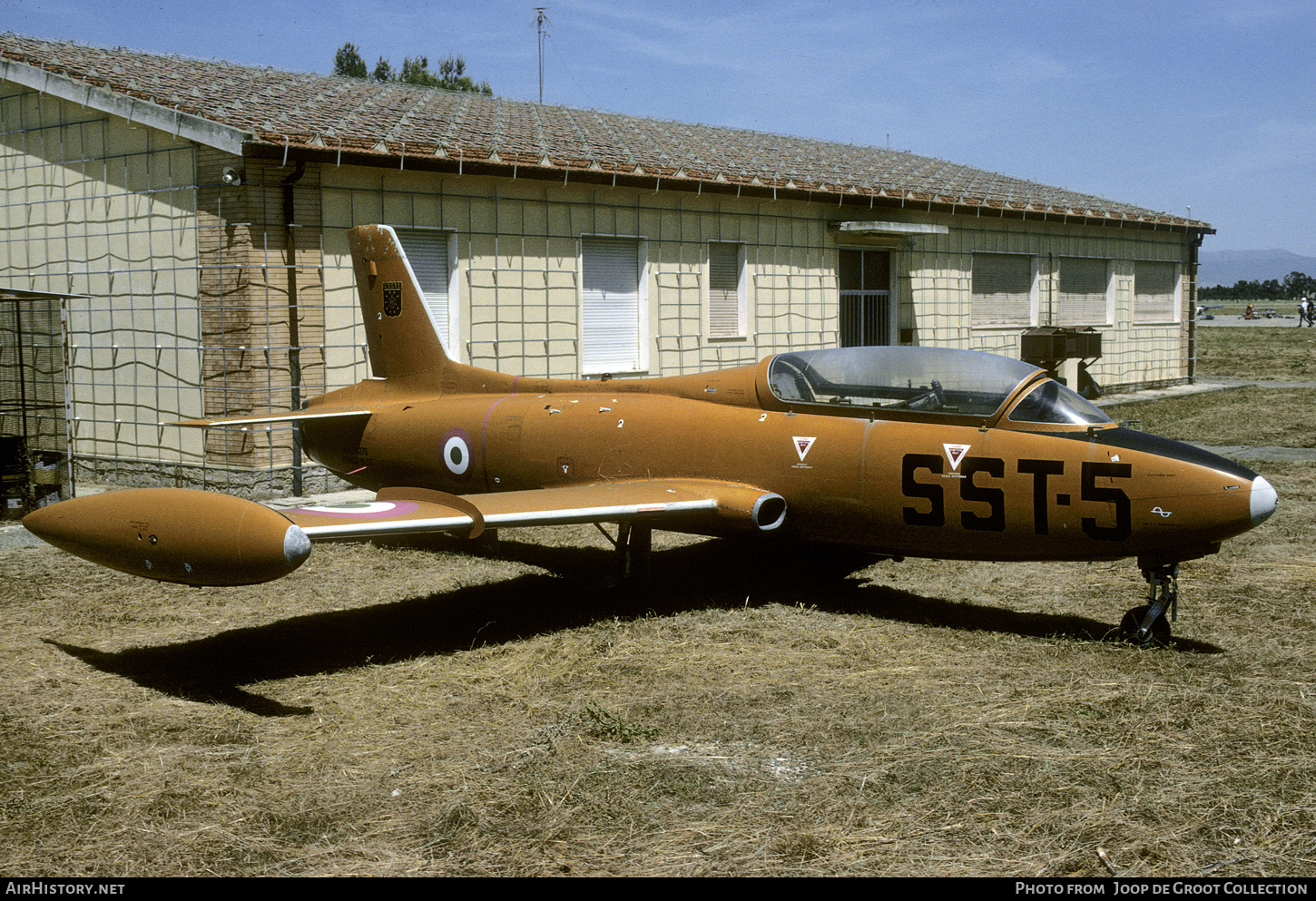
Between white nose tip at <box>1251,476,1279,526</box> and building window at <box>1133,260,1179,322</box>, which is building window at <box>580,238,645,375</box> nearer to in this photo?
white nose tip at <box>1251,476,1279,526</box>

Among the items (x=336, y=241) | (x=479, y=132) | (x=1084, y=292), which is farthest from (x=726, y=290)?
(x=1084, y=292)

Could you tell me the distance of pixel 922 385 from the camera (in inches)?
319

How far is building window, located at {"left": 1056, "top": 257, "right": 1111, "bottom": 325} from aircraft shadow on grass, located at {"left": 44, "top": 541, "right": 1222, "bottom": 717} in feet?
60.2

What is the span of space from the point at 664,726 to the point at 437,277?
9.76 m

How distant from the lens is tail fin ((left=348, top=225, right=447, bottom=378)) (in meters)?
10.8

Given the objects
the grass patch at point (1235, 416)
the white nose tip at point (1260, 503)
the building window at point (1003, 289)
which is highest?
the building window at point (1003, 289)

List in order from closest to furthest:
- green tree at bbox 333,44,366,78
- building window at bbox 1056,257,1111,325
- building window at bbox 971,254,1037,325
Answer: building window at bbox 971,254,1037,325
building window at bbox 1056,257,1111,325
green tree at bbox 333,44,366,78

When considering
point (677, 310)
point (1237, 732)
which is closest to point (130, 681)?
point (1237, 732)

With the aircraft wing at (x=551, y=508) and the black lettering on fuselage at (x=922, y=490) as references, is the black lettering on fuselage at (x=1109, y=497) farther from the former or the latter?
the aircraft wing at (x=551, y=508)

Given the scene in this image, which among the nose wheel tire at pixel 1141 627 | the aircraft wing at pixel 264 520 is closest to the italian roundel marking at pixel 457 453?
the aircraft wing at pixel 264 520

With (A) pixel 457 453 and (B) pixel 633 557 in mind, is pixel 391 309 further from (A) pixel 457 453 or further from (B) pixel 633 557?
(B) pixel 633 557

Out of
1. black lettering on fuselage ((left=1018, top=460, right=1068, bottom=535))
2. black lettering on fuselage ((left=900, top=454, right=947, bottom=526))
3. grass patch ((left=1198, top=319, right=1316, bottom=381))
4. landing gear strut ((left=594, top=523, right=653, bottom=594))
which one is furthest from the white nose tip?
grass patch ((left=1198, top=319, right=1316, bottom=381))

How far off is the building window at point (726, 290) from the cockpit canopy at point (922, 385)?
922 centimetres

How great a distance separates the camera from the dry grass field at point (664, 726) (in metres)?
4.58
